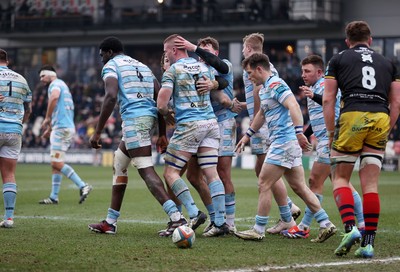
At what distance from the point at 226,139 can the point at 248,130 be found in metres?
0.71

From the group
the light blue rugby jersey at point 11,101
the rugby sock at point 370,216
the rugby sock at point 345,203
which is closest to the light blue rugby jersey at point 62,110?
the light blue rugby jersey at point 11,101

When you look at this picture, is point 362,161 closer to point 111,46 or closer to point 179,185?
point 179,185

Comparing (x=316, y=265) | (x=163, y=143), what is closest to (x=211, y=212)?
(x=163, y=143)

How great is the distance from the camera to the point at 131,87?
36.6 ft

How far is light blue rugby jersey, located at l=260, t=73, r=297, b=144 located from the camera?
10.6 meters

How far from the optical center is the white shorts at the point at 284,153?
34.5 feet

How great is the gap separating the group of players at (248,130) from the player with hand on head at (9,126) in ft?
0.11

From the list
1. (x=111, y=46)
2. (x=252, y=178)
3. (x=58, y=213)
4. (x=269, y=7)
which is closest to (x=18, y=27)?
(x=269, y=7)

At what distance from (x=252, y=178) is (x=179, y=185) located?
55.2ft

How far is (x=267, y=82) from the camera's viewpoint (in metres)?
10.7

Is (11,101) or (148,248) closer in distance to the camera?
(148,248)

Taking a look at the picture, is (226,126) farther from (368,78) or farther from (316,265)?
(316,265)

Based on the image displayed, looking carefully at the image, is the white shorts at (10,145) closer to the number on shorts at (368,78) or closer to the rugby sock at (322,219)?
the rugby sock at (322,219)

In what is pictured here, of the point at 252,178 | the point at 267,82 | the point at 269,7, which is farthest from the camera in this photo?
the point at 269,7
